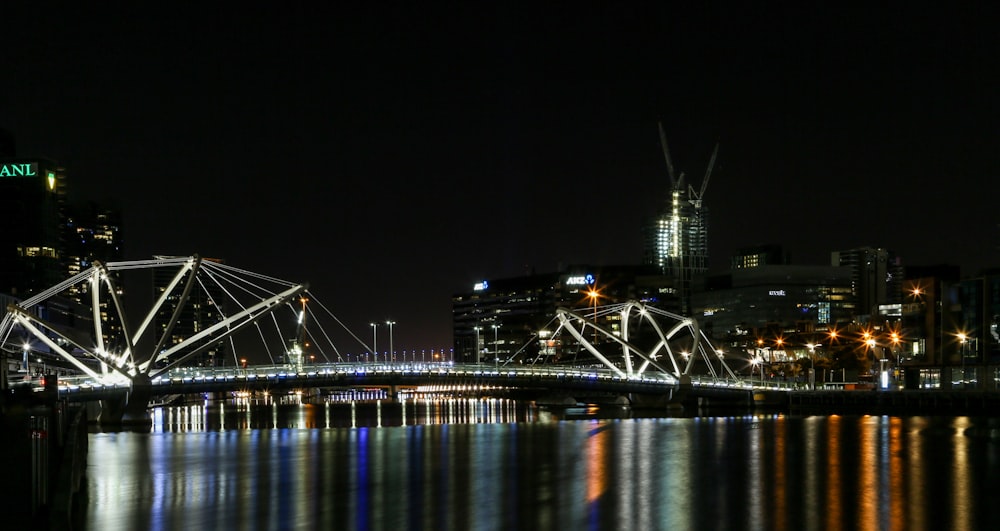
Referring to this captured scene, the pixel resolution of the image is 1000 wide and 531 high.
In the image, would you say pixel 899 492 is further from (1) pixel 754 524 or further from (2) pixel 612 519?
(2) pixel 612 519

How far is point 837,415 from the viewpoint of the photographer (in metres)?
102

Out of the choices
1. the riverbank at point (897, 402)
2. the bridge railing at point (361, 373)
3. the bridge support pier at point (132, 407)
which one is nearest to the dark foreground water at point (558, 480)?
the bridge support pier at point (132, 407)

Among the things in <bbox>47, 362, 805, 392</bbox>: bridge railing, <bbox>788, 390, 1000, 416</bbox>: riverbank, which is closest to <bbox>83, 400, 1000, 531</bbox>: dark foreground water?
<bbox>47, 362, 805, 392</bbox>: bridge railing

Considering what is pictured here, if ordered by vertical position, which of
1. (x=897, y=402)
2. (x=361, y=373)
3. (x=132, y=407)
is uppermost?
(x=361, y=373)

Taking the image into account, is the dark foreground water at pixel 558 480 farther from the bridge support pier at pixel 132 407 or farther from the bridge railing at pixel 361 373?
the bridge railing at pixel 361 373

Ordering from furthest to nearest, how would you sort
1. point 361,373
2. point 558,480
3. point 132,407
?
point 361,373 < point 132,407 < point 558,480

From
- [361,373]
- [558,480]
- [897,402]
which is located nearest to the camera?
[558,480]

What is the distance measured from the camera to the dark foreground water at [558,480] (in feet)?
119

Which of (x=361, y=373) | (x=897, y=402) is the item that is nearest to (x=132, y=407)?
(x=361, y=373)

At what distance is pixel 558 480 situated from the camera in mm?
46875

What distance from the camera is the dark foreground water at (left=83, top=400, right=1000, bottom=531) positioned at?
36.2 metres

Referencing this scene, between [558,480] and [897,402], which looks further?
[897,402]

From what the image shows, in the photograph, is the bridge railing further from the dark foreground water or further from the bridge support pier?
the dark foreground water

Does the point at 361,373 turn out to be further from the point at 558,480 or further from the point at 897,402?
the point at 558,480
